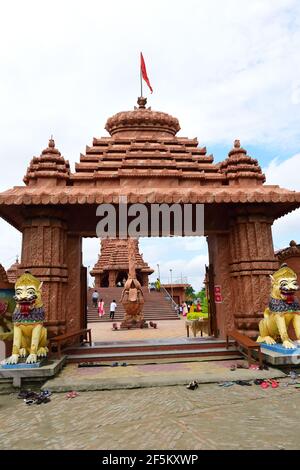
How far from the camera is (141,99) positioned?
14.7 metres

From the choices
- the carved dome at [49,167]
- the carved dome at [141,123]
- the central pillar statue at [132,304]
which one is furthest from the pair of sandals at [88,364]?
the central pillar statue at [132,304]

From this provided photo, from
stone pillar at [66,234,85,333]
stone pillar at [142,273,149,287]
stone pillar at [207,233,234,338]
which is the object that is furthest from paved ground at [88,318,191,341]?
stone pillar at [142,273,149,287]

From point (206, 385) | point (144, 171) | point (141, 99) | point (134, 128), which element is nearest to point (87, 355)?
point (206, 385)

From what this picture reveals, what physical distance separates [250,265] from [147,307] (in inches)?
783

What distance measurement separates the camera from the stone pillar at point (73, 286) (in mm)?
8250

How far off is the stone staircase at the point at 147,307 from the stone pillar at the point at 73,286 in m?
15.1

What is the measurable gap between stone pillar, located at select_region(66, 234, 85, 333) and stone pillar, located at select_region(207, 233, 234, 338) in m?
3.75

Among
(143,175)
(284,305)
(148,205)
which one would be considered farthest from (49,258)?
(284,305)

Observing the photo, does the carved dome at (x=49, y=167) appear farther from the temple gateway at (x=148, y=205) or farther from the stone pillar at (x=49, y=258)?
the stone pillar at (x=49, y=258)

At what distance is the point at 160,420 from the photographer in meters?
4.09

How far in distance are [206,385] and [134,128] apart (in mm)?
10530

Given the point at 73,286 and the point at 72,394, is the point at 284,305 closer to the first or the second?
the point at 72,394

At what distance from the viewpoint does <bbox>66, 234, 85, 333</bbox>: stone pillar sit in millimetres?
8250

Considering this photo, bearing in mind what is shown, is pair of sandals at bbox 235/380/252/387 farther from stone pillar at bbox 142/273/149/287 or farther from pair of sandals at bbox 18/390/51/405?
stone pillar at bbox 142/273/149/287
